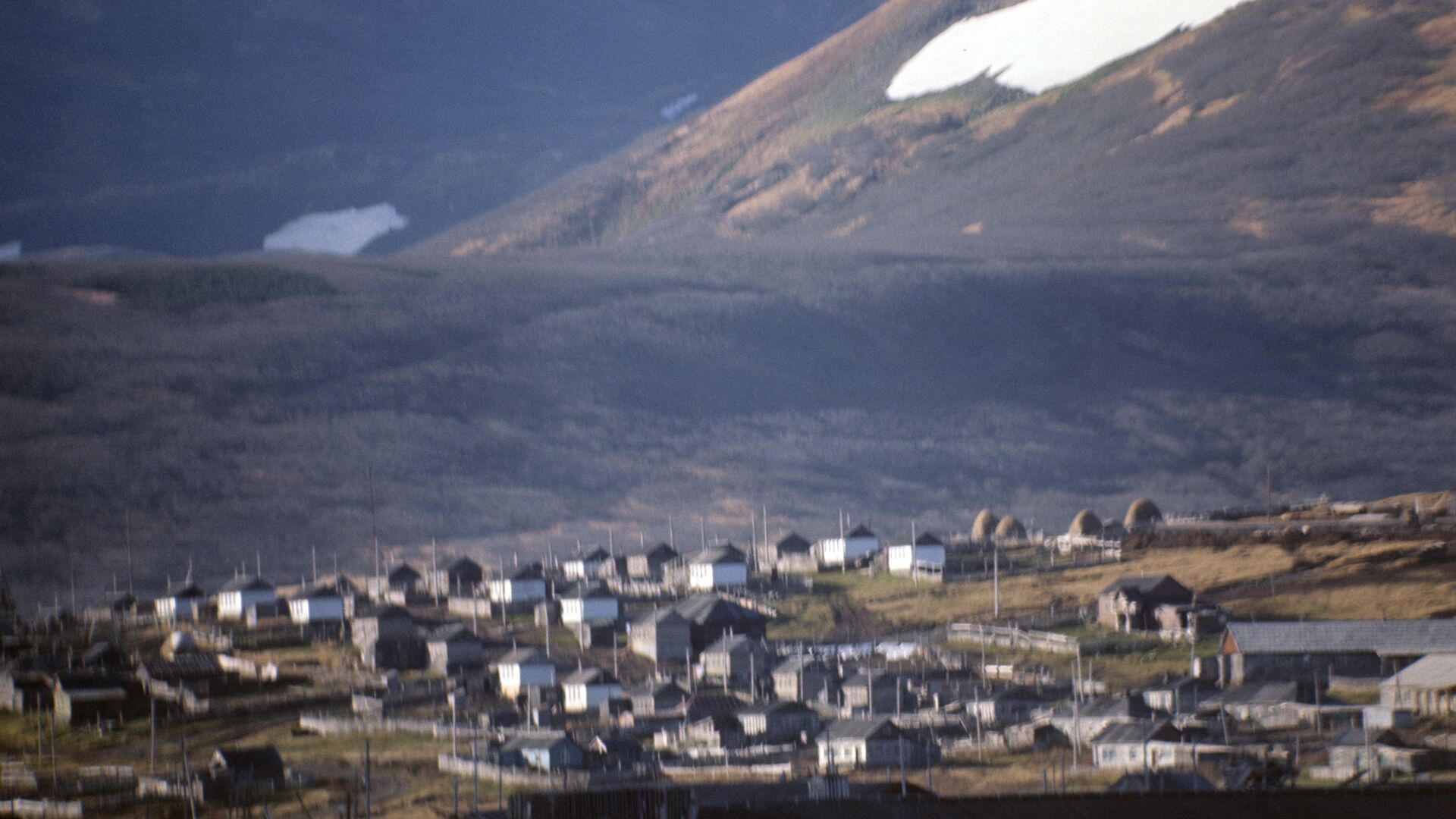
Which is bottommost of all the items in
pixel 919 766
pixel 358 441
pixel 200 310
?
pixel 919 766

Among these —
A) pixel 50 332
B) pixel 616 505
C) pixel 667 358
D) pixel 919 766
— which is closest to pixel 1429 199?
pixel 667 358

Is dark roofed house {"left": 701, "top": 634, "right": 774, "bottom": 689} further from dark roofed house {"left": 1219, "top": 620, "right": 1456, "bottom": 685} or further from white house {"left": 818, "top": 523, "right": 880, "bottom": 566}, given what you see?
white house {"left": 818, "top": 523, "right": 880, "bottom": 566}

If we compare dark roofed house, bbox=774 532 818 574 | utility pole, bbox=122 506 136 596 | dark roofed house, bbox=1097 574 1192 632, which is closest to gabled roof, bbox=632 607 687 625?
dark roofed house, bbox=1097 574 1192 632

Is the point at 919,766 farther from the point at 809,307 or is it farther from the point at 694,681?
the point at 809,307

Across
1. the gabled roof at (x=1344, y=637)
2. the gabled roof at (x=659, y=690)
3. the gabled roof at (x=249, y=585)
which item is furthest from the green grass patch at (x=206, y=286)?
the gabled roof at (x=1344, y=637)

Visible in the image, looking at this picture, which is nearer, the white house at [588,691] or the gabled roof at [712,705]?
the gabled roof at [712,705]

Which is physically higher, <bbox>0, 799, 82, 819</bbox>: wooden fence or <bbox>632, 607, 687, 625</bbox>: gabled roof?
<bbox>632, 607, 687, 625</bbox>: gabled roof

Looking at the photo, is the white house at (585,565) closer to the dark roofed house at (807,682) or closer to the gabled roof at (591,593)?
the gabled roof at (591,593)
